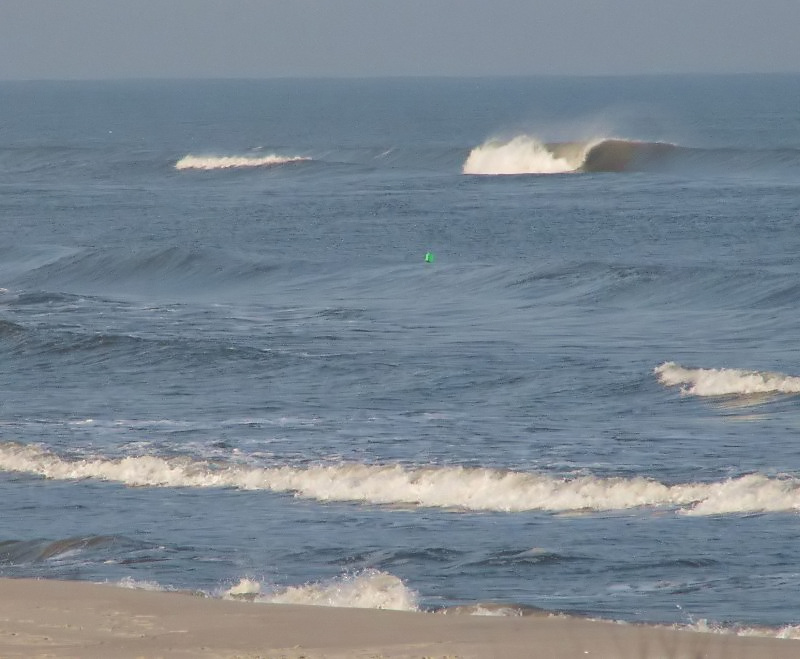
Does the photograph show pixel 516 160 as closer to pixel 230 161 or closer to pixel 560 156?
pixel 560 156

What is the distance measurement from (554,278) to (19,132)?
98328 mm

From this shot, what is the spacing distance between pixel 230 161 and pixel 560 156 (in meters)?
19.1

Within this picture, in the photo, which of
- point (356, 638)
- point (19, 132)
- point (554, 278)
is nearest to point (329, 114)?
point (19, 132)

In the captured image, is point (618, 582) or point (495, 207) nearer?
point (618, 582)

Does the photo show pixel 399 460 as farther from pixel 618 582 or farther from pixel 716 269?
pixel 716 269

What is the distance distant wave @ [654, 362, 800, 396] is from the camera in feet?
73.1

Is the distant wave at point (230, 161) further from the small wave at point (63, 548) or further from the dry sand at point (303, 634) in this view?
the dry sand at point (303, 634)

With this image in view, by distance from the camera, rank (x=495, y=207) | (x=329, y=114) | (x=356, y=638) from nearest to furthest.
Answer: (x=356, y=638), (x=495, y=207), (x=329, y=114)

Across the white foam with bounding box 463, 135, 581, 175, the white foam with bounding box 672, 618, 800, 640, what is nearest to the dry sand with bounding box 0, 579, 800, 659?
the white foam with bounding box 672, 618, 800, 640

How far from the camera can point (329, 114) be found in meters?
177

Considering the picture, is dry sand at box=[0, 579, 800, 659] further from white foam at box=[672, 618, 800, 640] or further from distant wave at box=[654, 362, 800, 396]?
distant wave at box=[654, 362, 800, 396]

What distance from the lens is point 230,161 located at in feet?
277

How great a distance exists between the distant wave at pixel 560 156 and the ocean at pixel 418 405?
17.5 meters

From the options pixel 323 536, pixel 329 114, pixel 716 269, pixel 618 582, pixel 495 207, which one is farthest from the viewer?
pixel 329 114
